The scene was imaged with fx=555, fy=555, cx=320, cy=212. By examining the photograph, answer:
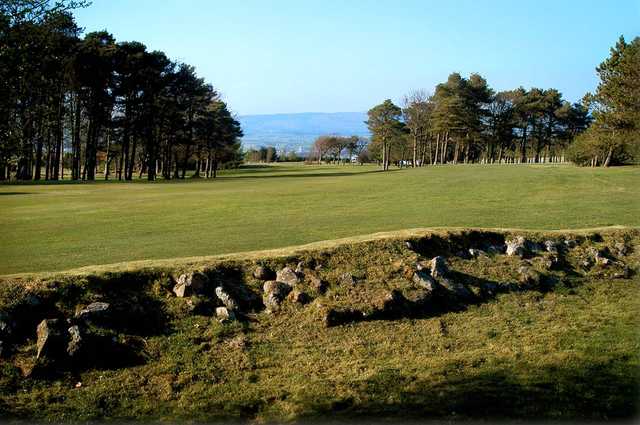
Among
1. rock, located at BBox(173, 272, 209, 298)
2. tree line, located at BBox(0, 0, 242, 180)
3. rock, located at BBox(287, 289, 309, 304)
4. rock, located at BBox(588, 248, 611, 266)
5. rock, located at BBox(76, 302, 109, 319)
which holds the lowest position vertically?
rock, located at BBox(76, 302, 109, 319)

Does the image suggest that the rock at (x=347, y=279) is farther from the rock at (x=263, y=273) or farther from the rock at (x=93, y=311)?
the rock at (x=93, y=311)

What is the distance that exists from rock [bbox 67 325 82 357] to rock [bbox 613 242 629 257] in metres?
13.5

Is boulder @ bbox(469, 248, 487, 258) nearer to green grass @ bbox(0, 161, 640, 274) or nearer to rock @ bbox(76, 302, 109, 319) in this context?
green grass @ bbox(0, 161, 640, 274)

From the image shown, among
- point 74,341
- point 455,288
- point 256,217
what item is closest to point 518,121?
point 256,217

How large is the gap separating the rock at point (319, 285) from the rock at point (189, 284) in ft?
6.80

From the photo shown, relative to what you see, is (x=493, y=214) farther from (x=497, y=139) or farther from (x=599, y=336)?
(x=497, y=139)

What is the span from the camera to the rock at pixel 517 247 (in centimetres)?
1382

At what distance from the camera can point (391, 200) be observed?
1044 inches

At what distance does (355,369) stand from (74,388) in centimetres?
399

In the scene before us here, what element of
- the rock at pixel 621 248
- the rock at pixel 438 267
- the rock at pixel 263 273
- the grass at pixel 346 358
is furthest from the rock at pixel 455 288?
the rock at pixel 621 248

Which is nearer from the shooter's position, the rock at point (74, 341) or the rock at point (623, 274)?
the rock at point (74, 341)

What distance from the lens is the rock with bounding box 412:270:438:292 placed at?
11398mm

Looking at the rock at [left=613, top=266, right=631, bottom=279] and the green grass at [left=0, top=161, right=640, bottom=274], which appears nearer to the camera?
the green grass at [left=0, top=161, right=640, bottom=274]

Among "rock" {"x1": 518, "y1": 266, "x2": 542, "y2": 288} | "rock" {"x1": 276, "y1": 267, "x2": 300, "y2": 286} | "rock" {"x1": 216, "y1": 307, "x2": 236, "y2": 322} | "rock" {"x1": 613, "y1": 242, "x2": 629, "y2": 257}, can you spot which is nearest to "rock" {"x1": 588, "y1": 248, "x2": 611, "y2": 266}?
"rock" {"x1": 613, "y1": 242, "x2": 629, "y2": 257}
